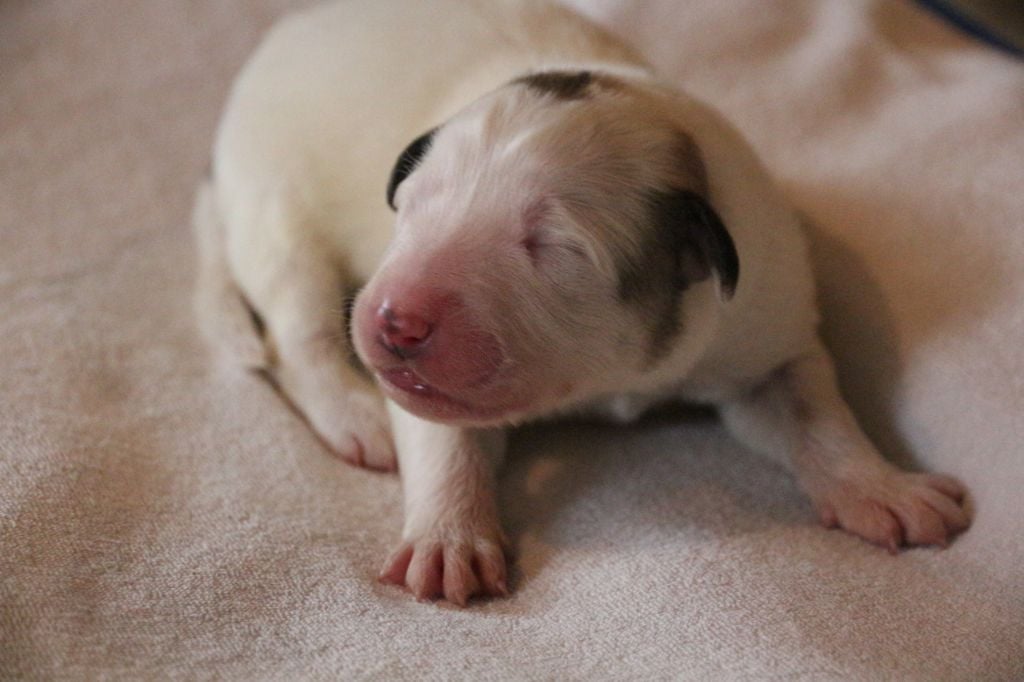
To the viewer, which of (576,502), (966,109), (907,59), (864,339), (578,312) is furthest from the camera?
(907,59)

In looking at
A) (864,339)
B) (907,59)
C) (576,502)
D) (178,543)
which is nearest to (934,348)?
(864,339)

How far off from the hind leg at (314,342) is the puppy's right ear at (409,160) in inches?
15.2

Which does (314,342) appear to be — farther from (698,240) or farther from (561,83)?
(698,240)

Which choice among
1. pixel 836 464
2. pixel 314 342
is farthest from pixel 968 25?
pixel 314 342

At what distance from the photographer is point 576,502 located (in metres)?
2.18

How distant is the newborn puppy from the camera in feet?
5.90

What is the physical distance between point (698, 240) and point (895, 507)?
Result: 686 millimetres

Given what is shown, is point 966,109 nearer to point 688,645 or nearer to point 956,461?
point 956,461

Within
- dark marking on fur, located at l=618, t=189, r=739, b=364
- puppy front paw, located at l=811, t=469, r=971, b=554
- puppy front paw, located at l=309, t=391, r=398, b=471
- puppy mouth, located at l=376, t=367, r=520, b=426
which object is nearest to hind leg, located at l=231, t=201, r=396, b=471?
puppy front paw, located at l=309, t=391, r=398, b=471

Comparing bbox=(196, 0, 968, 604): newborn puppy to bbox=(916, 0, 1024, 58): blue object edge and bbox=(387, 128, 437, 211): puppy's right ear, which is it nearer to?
bbox=(387, 128, 437, 211): puppy's right ear

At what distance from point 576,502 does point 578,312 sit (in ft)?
1.67

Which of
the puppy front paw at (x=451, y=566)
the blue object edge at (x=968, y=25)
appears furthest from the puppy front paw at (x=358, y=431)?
the blue object edge at (x=968, y=25)

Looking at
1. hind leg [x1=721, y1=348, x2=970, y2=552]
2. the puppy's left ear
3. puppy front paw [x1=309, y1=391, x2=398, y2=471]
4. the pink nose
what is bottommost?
puppy front paw [x1=309, y1=391, x2=398, y2=471]

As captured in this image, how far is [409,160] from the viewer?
2066 millimetres
